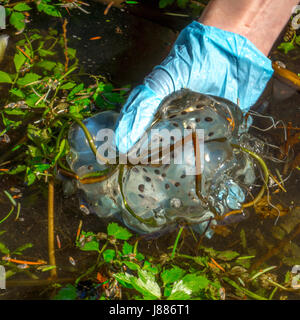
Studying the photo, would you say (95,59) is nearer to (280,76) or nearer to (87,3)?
(87,3)

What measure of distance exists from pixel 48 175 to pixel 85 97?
1.97ft

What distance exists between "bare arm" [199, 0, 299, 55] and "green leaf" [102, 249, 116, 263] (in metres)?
1.56

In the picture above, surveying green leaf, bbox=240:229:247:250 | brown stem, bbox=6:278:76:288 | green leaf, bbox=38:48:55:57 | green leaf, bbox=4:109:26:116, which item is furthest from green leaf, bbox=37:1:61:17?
green leaf, bbox=240:229:247:250

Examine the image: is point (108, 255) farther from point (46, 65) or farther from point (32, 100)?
point (46, 65)

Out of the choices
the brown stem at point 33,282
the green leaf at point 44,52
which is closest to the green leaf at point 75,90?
the green leaf at point 44,52

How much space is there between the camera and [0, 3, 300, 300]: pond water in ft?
6.00

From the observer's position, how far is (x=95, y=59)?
2.56 metres

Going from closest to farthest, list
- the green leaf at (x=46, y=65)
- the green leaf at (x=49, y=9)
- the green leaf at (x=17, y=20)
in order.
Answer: the green leaf at (x=46, y=65), the green leaf at (x=17, y=20), the green leaf at (x=49, y=9)

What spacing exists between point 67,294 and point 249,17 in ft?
6.53

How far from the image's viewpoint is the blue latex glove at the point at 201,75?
1907 mm

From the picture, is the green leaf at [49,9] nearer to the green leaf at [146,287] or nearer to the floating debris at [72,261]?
the floating debris at [72,261]

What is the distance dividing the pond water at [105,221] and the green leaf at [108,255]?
0.23ft

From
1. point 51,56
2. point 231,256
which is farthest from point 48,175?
point 231,256

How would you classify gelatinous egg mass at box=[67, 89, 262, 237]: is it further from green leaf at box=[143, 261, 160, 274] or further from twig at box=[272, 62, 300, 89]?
twig at box=[272, 62, 300, 89]
